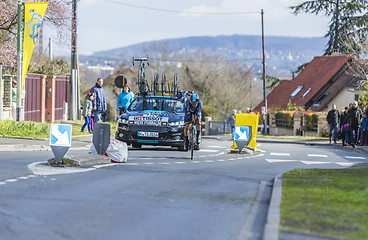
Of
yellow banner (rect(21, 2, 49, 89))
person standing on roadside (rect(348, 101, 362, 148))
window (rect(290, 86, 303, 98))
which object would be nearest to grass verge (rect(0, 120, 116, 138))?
yellow banner (rect(21, 2, 49, 89))

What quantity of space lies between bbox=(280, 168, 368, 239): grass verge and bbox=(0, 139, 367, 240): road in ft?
1.26

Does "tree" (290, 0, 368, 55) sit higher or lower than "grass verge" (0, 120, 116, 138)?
higher

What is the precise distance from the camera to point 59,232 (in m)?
7.78

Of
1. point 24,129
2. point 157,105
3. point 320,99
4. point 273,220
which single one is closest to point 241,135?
point 157,105

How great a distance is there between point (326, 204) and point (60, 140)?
6.42 m

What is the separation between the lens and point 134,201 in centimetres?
1002

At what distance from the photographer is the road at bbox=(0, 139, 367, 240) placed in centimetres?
800

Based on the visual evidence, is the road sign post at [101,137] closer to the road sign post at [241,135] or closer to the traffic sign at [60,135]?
the traffic sign at [60,135]

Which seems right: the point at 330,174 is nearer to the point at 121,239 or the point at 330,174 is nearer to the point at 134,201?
the point at 134,201

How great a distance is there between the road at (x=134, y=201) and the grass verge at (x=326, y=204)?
383 millimetres

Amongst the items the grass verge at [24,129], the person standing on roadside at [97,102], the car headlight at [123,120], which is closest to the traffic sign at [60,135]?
the car headlight at [123,120]

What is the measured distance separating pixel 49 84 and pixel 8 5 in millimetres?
7669

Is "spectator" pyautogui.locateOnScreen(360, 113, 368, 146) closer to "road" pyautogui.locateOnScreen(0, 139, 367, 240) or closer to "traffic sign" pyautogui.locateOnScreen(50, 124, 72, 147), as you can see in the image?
"road" pyautogui.locateOnScreen(0, 139, 367, 240)

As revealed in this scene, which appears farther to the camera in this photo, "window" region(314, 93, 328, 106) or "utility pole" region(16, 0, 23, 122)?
"window" region(314, 93, 328, 106)
